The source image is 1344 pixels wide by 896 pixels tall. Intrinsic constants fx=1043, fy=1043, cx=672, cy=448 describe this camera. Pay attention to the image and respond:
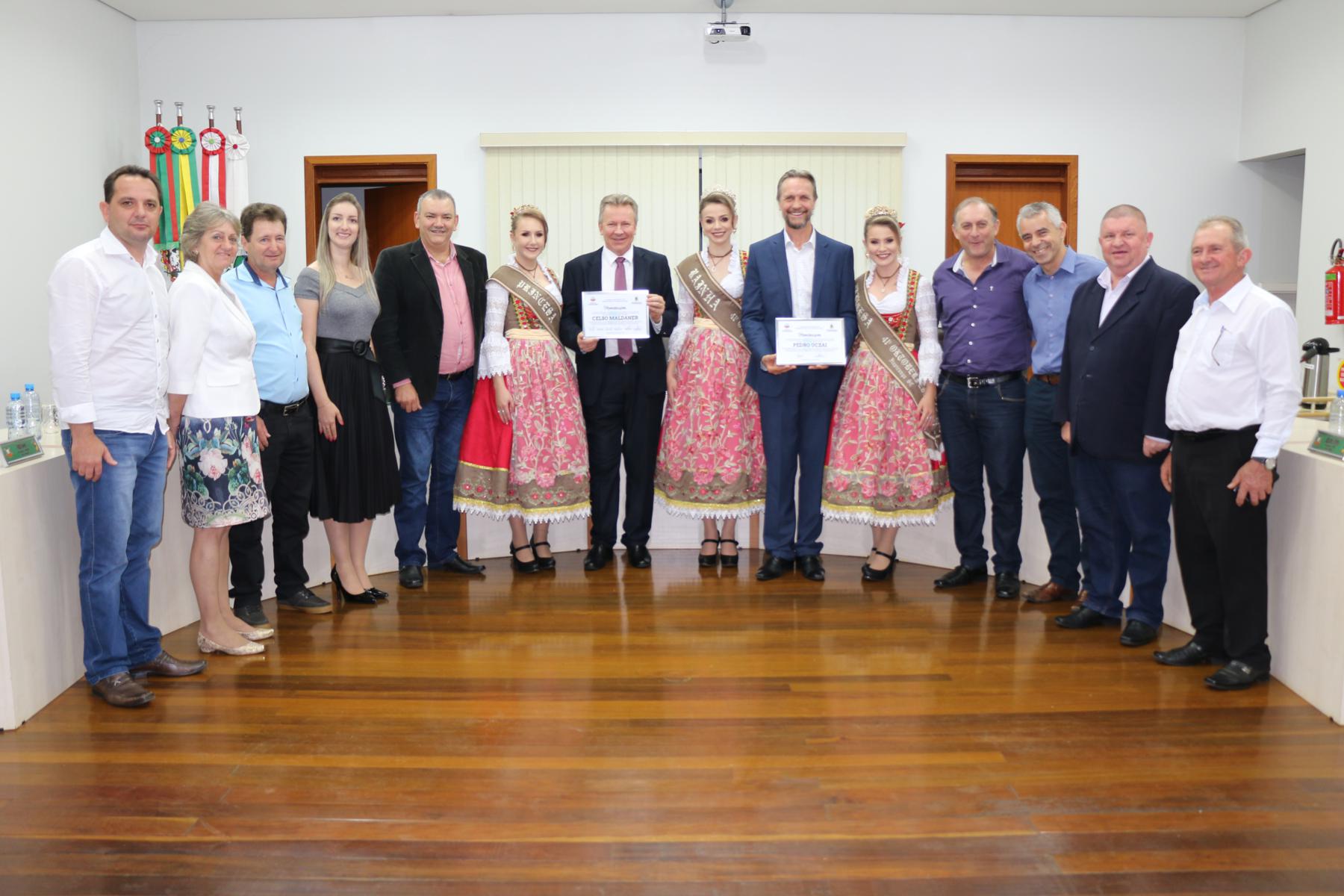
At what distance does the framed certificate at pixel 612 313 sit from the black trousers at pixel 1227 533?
6.28 feet

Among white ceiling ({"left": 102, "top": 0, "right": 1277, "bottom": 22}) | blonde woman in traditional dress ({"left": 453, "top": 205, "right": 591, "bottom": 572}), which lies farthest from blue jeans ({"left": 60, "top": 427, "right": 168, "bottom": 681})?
white ceiling ({"left": 102, "top": 0, "right": 1277, "bottom": 22})

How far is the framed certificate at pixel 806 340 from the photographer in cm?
384

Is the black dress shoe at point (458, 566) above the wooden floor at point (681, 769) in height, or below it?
above

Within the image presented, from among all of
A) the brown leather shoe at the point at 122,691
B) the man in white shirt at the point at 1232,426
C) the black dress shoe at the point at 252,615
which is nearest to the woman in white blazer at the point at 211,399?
the black dress shoe at the point at 252,615

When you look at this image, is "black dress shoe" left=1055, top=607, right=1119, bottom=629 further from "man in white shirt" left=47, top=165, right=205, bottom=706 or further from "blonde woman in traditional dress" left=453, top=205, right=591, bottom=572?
"man in white shirt" left=47, top=165, right=205, bottom=706

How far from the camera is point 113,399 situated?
2686mm

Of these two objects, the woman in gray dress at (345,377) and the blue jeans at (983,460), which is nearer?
the woman in gray dress at (345,377)

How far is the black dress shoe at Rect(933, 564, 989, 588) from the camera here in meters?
3.98

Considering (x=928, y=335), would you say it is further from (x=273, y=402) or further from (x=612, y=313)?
(x=273, y=402)

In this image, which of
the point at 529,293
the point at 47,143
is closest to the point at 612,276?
the point at 529,293

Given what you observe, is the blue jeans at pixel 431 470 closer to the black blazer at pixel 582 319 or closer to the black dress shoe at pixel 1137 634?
the black blazer at pixel 582 319

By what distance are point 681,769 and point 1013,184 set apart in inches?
211

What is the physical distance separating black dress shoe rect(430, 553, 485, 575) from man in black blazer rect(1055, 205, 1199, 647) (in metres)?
2.28

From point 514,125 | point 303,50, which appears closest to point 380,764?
point 514,125
